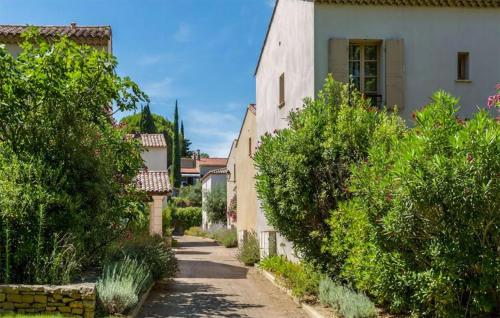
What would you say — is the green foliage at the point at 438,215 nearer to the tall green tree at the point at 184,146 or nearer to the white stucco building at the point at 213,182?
the white stucco building at the point at 213,182

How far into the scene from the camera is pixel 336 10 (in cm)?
1362

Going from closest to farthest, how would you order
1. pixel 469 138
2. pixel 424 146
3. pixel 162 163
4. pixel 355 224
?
1. pixel 469 138
2. pixel 424 146
3. pixel 355 224
4. pixel 162 163

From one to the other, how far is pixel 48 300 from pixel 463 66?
1177cm

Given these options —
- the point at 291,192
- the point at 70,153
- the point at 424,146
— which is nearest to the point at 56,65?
the point at 70,153

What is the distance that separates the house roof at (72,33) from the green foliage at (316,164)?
8743mm

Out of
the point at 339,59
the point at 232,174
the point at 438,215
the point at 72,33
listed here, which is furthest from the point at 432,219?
the point at 232,174

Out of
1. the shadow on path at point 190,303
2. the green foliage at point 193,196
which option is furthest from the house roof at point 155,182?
the green foliage at point 193,196

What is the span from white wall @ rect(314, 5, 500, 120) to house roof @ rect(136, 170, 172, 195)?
40.6 feet

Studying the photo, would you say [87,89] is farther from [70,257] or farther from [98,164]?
[70,257]

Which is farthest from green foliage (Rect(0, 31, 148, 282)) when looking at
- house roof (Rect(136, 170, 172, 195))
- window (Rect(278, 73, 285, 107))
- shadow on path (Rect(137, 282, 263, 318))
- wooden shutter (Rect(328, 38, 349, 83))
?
house roof (Rect(136, 170, 172, 195))

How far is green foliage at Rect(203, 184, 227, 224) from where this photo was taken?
3762cm

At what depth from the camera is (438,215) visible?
263 inches

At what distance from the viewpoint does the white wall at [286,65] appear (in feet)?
45.6

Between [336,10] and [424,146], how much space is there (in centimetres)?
792
